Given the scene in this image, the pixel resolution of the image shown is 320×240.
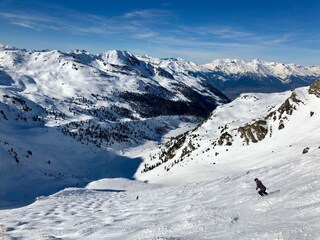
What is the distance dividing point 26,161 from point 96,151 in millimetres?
47425

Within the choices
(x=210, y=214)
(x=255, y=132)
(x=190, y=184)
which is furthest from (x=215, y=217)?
(x=255, y=132)

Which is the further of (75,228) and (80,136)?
(80,136)

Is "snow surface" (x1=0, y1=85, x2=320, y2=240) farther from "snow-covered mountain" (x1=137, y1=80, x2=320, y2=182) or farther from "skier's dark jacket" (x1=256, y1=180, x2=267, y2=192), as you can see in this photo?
"snow-covered mountain" (x1=137, y1=80, x2=320, y2=182)

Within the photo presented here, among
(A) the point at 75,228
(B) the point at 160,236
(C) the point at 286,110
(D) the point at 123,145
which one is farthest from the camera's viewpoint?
(D) the point at 123,145

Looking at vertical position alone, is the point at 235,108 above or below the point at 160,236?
above

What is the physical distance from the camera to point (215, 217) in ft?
84.4

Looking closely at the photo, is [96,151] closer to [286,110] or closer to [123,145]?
[123,145]

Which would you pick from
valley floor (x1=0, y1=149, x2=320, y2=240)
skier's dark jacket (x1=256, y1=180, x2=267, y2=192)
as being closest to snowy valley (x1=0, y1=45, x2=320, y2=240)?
valley floor (x1=0, y1=149, x2=320, y2=240)

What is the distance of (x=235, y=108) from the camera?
13638 centimetres

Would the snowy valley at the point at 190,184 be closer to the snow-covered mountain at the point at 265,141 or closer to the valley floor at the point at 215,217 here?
the valley floor at the point at 215,217

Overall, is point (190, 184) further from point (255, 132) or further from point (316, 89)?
point (316, 89)

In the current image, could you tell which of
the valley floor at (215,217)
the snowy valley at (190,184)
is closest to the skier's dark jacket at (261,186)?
the valley floor at (215,217)

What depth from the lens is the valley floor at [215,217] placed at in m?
21.0

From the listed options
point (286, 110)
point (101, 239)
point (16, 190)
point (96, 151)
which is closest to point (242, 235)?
point (101, 239)
